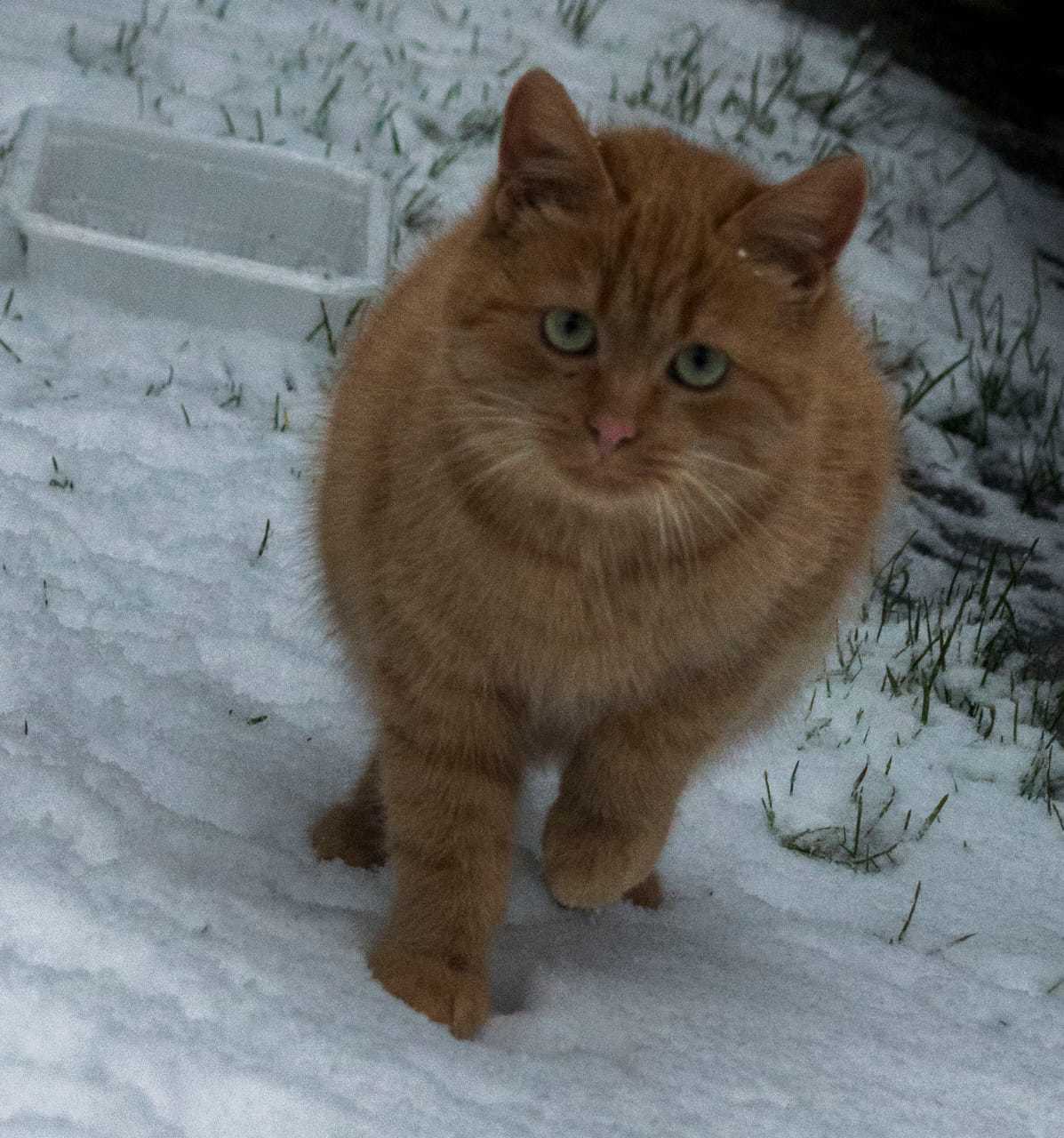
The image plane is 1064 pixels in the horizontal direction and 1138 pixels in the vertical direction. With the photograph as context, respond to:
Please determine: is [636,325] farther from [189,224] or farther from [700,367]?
[189,224]

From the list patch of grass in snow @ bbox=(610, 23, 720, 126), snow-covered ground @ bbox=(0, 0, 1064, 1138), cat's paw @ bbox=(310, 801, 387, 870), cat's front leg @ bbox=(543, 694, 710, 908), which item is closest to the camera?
snow-covered ground @ bbox=(0, 0, 1064, 1138)

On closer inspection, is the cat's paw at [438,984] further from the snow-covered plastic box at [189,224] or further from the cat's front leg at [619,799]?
the snow-covered plastic box at [189,224]

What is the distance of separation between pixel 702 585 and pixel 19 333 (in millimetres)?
2012

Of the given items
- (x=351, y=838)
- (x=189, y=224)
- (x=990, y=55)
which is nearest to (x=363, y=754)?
(x=351, y=838)

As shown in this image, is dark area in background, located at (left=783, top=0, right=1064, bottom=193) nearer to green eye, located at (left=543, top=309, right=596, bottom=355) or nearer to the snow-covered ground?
the snow-covered ground

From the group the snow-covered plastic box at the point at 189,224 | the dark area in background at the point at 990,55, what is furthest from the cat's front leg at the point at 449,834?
the dark area in background at the point at 990,55

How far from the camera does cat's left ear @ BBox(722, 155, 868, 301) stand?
1998mm

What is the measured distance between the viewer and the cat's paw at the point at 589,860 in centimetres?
229

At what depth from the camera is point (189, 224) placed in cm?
416

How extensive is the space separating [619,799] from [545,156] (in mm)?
832

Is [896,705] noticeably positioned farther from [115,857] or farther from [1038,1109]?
[115,857]

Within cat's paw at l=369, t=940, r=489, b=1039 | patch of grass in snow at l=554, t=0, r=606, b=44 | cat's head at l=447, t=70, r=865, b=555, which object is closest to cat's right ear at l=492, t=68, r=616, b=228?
cat's head at l=447, t=70, r=865, b=555

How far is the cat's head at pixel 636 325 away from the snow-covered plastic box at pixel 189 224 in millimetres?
1712

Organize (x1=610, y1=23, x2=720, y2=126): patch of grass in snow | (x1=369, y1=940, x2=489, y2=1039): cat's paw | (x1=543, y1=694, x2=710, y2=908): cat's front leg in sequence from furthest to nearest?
(x1=610, y1=23, x2=720, y2=126): patch of grass in snow < (x1=543, y1=694, x2=710, y2=908): cat's front leg < (x1=369, y1=940, x2=489, y2=1039): cat's paw
